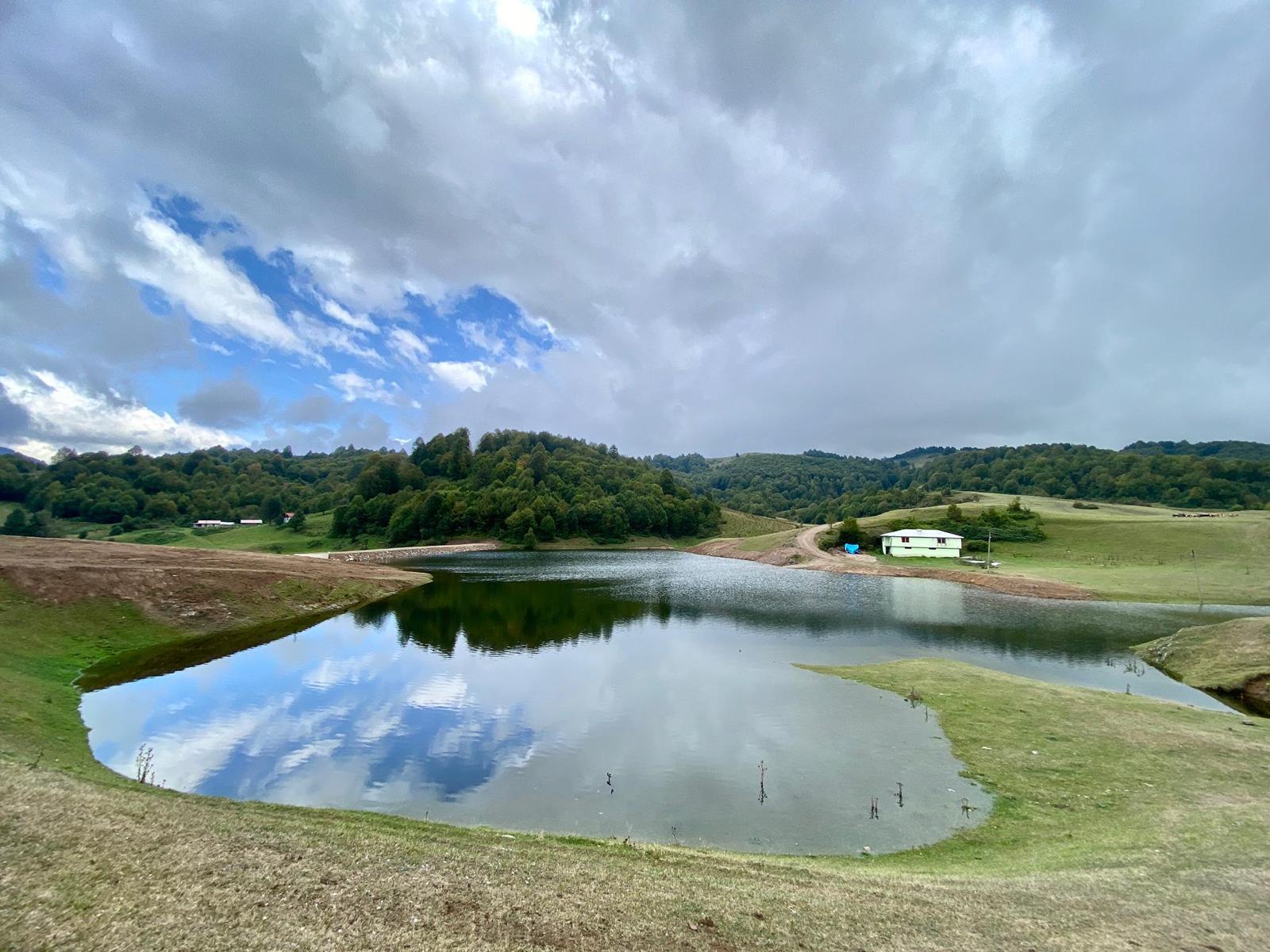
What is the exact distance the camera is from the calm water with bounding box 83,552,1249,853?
1627 centimetres

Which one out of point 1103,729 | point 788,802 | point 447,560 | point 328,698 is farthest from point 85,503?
point 1103,729

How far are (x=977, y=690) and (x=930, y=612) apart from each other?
27180mm

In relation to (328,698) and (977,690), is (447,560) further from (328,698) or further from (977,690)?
(977,690)

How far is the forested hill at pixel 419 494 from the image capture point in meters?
130

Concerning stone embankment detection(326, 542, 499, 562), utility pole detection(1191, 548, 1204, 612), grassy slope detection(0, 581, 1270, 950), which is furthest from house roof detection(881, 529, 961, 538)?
stone embankment detection(326, 542, 499, 562)

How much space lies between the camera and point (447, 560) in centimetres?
10169

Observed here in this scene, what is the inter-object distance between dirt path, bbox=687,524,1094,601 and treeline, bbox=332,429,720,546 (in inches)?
893

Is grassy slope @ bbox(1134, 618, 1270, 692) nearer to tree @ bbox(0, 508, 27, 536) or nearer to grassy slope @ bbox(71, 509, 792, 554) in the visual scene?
grassy slope @ bbox(71, 509, 792, 554)

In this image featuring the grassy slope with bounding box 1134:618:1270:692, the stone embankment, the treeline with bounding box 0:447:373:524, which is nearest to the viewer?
the grassy slope with bounding box 1134:618:1270:692

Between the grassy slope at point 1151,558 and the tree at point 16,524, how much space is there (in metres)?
150

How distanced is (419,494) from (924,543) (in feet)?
375

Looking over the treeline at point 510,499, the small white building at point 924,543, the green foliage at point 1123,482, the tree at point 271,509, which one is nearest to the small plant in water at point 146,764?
the small white building at point 924,543

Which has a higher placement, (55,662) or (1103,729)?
(55,662)

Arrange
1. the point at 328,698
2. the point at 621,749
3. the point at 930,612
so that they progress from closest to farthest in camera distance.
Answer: the point at 621,749 < the point at 328,698 < the point at 930,612
